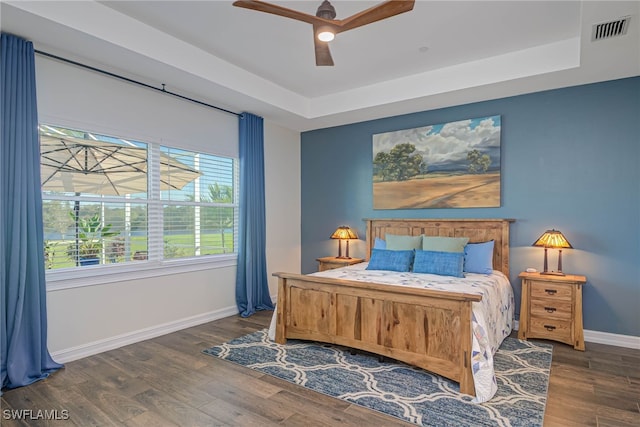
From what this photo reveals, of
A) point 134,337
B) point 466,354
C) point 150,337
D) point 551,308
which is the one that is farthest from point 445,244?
point 134,337

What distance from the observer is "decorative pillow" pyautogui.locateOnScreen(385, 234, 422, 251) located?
179 inches

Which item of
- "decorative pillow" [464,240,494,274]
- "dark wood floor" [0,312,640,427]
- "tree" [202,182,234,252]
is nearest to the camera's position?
"dark wood floor" [0,312,640,427]

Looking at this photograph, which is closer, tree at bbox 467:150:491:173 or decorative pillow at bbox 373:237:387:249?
tree at bbox 467:150:491:173

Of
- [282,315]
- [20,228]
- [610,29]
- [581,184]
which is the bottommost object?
[282,315]

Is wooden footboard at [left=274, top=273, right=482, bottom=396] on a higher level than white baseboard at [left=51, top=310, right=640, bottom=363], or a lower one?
higher

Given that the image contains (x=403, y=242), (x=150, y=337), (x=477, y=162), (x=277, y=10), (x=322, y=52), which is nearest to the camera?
(x=277, y=10)

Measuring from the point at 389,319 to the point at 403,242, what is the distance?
163cm

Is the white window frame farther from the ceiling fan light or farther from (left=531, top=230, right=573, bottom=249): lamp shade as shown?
(left=531, top=230, right=573, bottom=249): lamp shade

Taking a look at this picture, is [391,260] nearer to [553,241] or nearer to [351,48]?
[553,241]

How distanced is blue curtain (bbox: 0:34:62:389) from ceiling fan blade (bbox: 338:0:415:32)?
2.56 m

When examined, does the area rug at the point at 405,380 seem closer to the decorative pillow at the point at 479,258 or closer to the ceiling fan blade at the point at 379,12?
the decorative pillow at the point at 479,258

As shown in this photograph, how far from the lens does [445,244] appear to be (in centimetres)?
429

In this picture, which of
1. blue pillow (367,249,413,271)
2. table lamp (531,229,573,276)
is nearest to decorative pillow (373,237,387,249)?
blue pillow (367,249,413,271)

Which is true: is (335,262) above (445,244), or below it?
below
